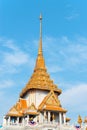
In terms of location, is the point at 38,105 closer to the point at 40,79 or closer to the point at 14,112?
the point at 14,112

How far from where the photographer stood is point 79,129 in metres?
42.0

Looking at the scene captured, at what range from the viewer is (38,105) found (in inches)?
1827

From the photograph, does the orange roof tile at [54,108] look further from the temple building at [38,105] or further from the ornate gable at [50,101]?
the ornate gable at [50,101]

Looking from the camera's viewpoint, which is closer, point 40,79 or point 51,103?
point 51,103

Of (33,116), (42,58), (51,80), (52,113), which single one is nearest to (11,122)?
(33,116)

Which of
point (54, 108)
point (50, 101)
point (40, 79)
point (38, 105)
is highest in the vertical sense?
point (40, 79)

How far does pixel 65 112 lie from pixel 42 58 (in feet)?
38.2

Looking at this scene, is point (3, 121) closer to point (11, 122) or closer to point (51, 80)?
point (11, 122)

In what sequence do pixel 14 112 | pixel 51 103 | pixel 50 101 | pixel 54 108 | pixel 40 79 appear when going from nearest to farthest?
pixel 14 112 → pixel 54 108 → pixel 51 103 → pixel 50 101 → pixel 40 79

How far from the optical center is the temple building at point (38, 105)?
1709 inches

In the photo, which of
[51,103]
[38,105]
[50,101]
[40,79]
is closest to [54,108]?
[51,103]

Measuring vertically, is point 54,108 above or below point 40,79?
below

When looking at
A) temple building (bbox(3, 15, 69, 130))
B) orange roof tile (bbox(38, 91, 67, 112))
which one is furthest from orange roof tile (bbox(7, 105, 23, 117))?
orange roof tile (bbox(38, 91, 67, 112))

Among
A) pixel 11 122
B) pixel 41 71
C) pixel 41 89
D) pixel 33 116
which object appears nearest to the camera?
pixel 11 122
